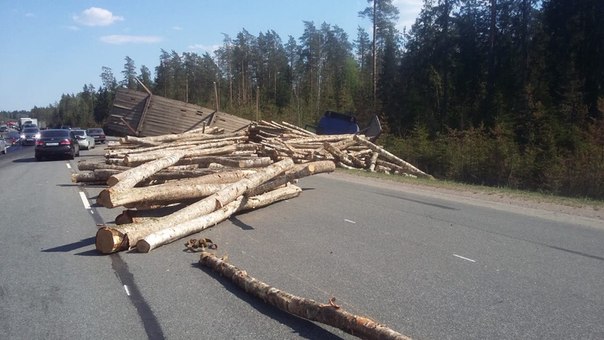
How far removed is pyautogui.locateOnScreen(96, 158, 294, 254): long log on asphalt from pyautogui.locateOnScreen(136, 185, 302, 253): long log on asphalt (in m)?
0.11

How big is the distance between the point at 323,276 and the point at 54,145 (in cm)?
2640

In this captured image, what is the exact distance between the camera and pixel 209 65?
315 feet

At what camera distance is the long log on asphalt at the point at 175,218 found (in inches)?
316

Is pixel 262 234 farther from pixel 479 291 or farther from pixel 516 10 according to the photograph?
pixel 516 10

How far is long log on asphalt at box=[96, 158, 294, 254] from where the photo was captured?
8023 mm

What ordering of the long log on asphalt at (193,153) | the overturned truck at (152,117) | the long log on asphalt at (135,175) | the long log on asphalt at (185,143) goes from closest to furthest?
the long log on asphalt at (135,175) < the long log on asphalt at (193,153) < the long log on asphalt at (185,143) < the overturned truck at (152,117)

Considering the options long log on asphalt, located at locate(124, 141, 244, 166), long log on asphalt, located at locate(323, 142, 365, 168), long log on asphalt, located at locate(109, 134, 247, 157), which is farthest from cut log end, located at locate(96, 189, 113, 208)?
long log on asphalt, located at locate(323, 142, 365, 168)

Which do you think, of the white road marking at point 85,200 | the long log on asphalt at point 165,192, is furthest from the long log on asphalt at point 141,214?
the white road marking at point 85,200

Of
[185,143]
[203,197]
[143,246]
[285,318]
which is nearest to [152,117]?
[185,143]

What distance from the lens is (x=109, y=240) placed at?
7.96 metres

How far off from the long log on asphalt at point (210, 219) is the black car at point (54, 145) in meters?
20.2

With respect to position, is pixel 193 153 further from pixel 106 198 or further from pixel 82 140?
pixel 82 140

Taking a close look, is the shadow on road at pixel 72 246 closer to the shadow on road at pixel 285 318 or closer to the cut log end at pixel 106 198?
the cut log end at pixel 106 198

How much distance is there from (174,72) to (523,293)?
3888 inches
